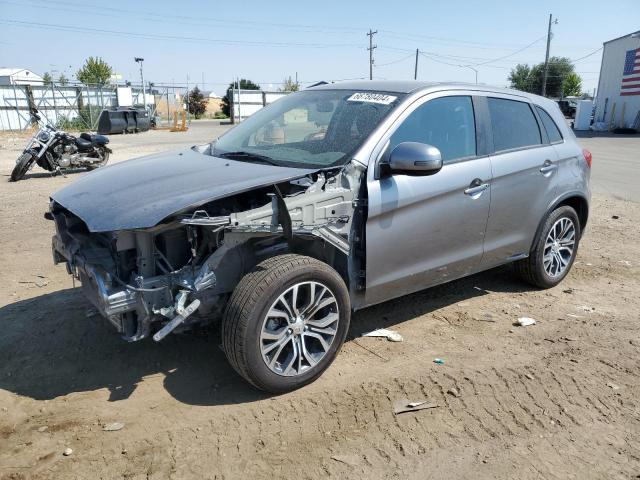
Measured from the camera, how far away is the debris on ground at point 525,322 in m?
4.46

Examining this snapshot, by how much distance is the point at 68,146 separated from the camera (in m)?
12.3

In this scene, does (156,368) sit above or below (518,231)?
below

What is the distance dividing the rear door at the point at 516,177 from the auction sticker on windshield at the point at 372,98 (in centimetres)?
97

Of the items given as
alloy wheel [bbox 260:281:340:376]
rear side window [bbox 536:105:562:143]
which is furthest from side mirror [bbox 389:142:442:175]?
rear side window [bbox 536:105:562:143]

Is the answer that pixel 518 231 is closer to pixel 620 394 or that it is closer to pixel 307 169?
pixel 620 394

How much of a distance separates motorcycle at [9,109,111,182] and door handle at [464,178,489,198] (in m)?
10.5

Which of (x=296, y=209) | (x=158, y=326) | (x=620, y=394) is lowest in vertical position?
(x=620, y=394)

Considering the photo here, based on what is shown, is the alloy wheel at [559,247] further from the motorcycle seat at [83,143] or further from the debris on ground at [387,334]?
the motorcycle seat at [83,143]

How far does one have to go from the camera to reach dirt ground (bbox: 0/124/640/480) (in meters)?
2.76

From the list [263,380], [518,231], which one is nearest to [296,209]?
[263,380]

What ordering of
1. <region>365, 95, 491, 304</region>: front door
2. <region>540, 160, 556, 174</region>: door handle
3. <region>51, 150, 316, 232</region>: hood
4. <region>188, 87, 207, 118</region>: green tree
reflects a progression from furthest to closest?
<region>188, 87, 207, 118</region>: green tree → <region>540, 160, 556, 174</region>: door handle → <region>365, 95, 491, 304</region>: front door → <region>51, 150, 316, 232</region>: hood

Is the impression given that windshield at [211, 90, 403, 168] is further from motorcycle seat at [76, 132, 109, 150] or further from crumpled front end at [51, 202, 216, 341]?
motorcycle seat at [76, 132, 109, 150]

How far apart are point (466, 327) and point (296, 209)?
6.35 ft

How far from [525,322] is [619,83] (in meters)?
36.2
